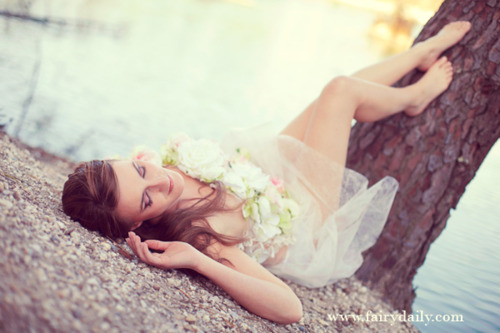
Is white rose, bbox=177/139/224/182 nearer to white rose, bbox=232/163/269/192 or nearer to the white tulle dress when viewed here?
white rose, bbox=232/163/269/192

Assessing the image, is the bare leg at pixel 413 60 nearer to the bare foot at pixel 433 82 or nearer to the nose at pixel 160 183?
the bare foot at pixel 433 82

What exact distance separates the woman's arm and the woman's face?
0.17 meters

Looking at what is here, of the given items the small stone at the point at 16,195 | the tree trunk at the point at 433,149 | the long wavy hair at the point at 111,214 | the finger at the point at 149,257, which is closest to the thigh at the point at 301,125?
the tree trunk at the point at 433,149

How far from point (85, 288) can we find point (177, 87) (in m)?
6.01

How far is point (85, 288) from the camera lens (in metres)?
1.67

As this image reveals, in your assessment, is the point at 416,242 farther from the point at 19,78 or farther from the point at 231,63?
the point at 231,63

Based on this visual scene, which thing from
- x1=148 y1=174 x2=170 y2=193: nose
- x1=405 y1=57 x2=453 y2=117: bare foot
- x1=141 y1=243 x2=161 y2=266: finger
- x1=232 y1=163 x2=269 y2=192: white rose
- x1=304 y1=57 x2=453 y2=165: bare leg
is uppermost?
x1=405 y1=57 x2=453 y2=117: bare foot

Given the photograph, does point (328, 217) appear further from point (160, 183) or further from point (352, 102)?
point (160, 183)

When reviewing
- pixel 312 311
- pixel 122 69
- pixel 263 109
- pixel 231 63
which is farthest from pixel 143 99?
pixel 312 311

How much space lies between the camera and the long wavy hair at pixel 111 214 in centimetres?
234

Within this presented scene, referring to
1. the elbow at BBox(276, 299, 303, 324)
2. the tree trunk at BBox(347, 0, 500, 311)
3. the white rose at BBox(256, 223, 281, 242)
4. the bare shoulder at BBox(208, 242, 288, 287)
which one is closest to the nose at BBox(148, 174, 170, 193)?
the bare shoulder at BBox(208, 242, 288, 287)

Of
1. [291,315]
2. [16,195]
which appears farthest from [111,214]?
[291,315]

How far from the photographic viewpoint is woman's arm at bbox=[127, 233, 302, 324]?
2238 millimetres

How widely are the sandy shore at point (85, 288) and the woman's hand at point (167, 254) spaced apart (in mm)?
55
